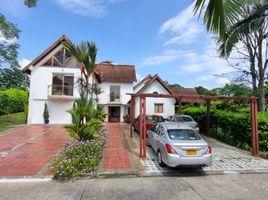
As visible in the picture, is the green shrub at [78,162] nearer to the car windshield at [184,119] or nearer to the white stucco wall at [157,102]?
the car windshield at [184,119]

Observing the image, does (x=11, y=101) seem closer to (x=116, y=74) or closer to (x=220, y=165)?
(x=116, y=74)

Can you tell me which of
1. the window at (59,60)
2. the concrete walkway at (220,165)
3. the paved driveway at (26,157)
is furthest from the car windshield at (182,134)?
the window at (59,60)

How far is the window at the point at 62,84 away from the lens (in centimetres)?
2083

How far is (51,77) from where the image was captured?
20.9 metres

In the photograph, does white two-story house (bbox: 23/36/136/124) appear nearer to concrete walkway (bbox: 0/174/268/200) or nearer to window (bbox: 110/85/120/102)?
window (bbox: 110/85/120/102)

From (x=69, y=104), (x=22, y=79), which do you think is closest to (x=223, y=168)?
(x=69, y=104)

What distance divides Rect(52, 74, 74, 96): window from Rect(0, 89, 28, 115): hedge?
359 inches

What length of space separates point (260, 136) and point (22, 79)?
6013cm

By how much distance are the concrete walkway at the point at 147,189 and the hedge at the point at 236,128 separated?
410 centimetres

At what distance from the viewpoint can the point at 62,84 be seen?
2117 cm

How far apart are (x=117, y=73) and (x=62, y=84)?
8511 mm

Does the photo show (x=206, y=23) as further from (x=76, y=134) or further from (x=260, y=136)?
(x=260, y=136)

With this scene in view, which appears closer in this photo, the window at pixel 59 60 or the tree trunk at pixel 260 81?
the tree trunk at pixel 260 81

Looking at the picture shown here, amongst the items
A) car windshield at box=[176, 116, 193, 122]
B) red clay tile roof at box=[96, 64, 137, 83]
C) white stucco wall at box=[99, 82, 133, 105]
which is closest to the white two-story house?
white stucco wall at box=[99, 82, 133, 105]
